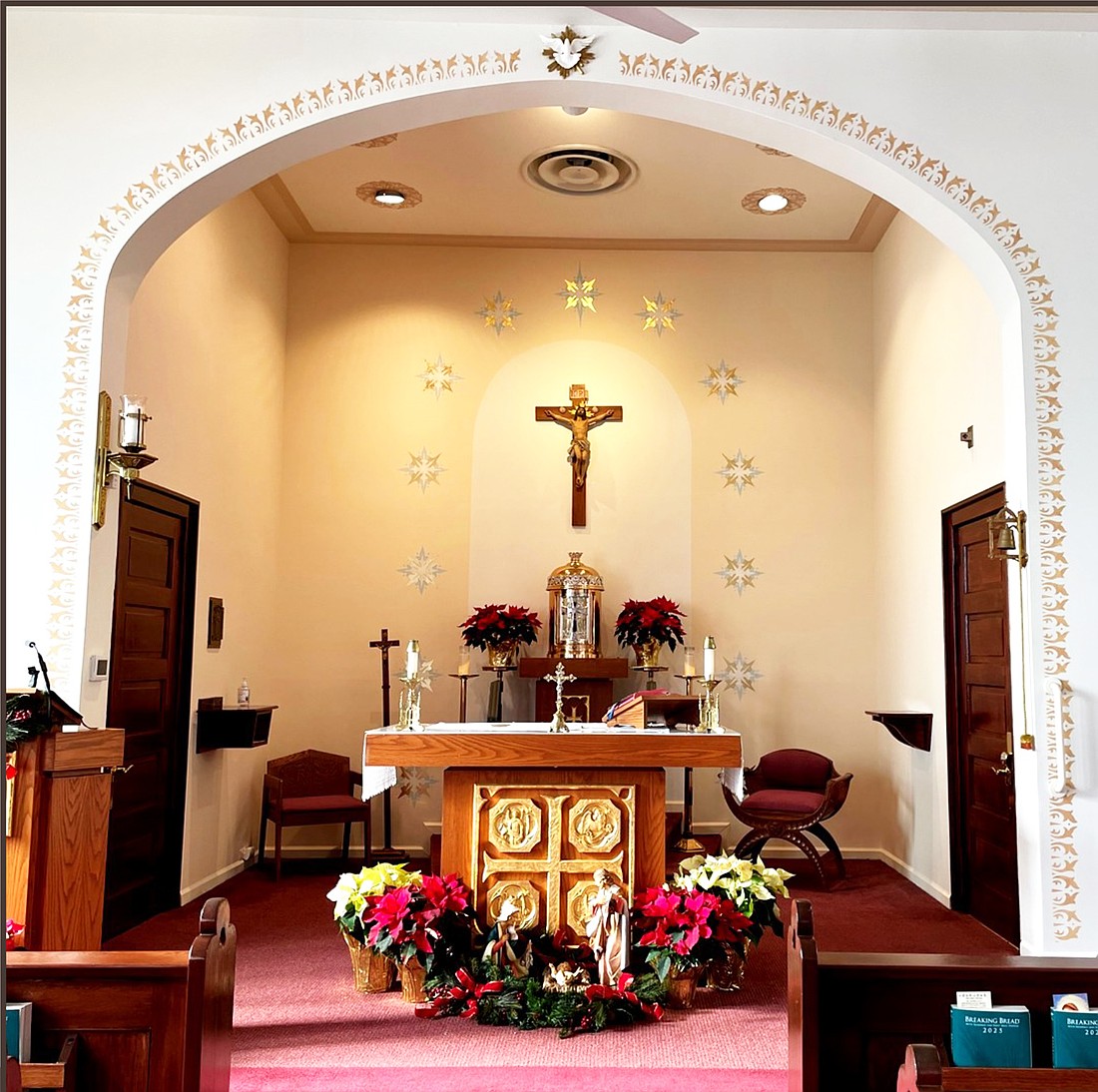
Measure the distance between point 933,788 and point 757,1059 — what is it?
3090 mm

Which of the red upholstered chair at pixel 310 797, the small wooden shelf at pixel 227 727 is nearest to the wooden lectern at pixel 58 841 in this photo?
the small wooden shelf at pixel 227 727

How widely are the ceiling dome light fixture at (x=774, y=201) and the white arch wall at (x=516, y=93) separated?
2694 millimetres

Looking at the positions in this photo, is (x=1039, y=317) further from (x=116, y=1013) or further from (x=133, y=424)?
(x=116, y=1013)

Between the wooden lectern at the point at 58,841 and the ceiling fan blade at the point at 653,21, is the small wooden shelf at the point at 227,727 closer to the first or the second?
the wooden lectern at the point at 58,841

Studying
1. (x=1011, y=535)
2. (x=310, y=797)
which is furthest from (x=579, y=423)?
(x=1011, y=535)

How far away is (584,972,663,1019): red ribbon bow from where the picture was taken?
4020 millimetres

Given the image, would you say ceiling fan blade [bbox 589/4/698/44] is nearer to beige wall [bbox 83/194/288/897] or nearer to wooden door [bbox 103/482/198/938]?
beige wall [bbox 83/194/288/897]

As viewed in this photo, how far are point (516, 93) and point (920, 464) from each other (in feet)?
11.8

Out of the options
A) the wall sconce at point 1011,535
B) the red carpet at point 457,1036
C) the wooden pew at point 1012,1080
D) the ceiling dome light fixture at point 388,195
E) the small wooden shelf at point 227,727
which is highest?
the ceiling dome light fixture at point 388,195

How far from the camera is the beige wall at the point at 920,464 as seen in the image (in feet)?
18.8

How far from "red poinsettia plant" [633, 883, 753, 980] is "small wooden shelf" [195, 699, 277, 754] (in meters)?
2.89

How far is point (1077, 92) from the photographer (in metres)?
4.17

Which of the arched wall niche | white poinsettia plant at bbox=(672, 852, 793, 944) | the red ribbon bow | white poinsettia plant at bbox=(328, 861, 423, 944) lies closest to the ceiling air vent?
the arched wall niche

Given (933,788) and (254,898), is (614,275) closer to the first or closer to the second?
(933,788)
